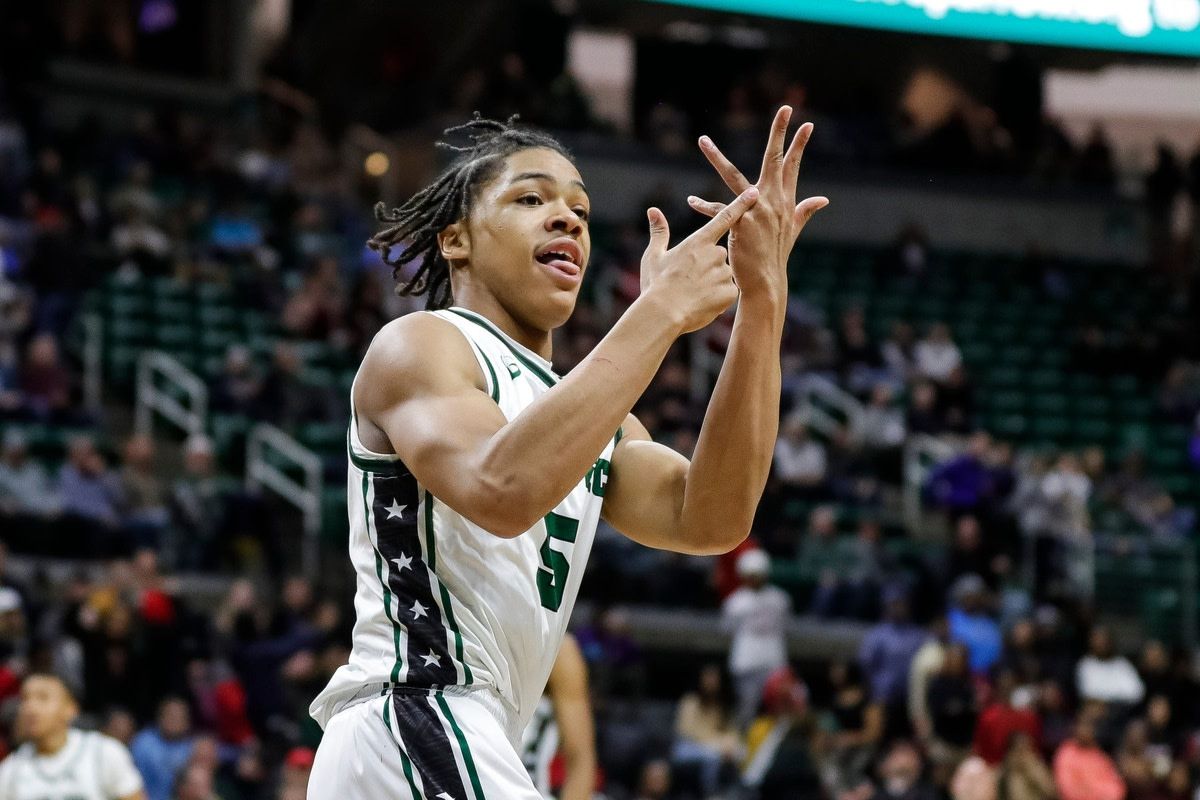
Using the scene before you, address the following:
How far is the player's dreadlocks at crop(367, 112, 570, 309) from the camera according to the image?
421 centimetres

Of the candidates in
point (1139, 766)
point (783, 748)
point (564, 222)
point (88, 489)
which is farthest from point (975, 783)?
point (564, 222)

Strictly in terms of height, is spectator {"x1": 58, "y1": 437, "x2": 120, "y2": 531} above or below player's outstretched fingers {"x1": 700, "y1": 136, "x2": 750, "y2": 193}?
below

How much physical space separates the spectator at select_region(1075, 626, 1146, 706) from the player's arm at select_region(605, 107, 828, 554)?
12.2 m

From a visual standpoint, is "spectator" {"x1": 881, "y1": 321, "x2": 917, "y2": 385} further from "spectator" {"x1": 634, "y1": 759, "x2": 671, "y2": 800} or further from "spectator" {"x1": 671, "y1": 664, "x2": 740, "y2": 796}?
"spectator" {"x1": 634, "y1": 759, "x2": 671, "y2": 800}

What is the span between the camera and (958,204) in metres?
26.1

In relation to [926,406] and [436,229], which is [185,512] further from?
[436,229]

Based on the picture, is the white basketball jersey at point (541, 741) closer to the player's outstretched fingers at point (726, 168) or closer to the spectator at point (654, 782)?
the spectator at point (654, 782)

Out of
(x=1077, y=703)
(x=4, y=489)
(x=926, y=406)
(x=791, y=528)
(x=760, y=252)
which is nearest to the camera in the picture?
(x=760, y=252)

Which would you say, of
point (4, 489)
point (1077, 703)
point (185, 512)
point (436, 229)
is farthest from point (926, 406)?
point (436, 229)

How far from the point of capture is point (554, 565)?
3961 mm

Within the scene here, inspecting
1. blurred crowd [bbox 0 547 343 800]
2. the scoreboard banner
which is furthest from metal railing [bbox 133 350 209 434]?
the scoreboard banner

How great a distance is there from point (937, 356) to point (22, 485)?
33.9 ft

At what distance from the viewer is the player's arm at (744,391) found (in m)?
3.87

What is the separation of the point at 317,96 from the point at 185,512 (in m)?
11.6
